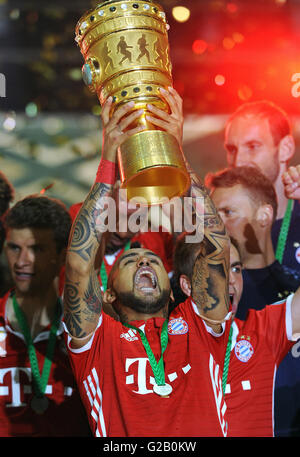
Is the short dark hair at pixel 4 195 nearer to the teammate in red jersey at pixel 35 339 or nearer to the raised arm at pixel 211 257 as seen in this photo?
the teammate in red jersey at pixel 35 339

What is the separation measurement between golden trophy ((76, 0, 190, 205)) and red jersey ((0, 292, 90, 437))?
1027mm

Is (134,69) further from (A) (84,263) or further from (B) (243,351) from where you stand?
(B) (243,351)

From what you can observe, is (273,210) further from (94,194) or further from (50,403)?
(50,403)

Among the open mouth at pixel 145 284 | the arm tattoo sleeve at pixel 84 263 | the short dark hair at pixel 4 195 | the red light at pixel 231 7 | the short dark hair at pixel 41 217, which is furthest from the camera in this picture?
the red light at pixel 231 7

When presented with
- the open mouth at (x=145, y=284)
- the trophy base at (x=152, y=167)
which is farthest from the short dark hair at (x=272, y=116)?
the trophy base at (x=152, y=167)

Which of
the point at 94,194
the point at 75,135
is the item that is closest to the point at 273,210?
Result: the point at 94,194

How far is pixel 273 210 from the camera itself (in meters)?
2.93

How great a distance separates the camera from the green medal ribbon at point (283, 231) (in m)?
2.95

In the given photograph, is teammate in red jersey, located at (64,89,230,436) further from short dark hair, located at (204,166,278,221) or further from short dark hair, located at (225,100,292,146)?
short dark hair, located at (225,100,292,146)

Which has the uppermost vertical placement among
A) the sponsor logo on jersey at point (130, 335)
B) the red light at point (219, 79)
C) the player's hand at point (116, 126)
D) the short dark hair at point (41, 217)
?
the red light at point (219, 79)

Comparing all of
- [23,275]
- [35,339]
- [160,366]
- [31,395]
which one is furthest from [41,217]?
[160,366]

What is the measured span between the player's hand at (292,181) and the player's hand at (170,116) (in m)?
0.90
